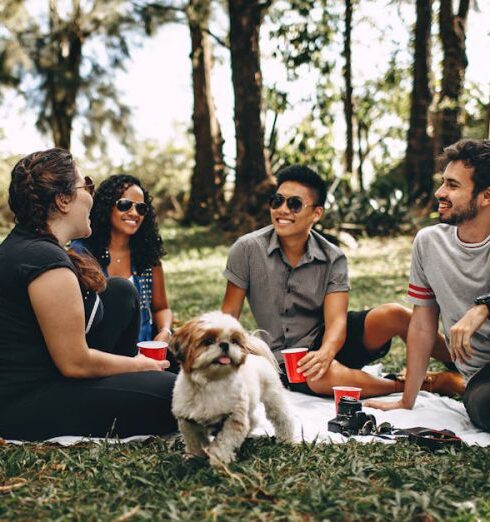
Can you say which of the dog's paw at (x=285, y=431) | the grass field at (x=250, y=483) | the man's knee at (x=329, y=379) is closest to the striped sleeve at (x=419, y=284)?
the man's knee at (x=329, y=379)

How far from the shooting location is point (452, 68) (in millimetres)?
16438

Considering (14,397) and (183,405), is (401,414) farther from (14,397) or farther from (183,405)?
(14,397)

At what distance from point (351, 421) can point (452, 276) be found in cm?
112

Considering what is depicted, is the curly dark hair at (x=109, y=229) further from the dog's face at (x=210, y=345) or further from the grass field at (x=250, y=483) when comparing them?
the dog's face at (x=210, y=345)

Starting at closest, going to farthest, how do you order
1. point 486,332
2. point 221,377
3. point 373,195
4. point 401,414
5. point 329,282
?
point 221,377, point 486,332, point 401,414, point 329,282, point 373,195

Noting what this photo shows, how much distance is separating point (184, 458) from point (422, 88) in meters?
15.7

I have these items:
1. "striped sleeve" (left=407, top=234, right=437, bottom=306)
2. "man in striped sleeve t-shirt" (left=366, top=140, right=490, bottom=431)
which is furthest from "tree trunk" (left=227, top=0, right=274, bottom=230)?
"man in striped sleeve t-shirt" (left=366, top=140, right=490, bottom=431)

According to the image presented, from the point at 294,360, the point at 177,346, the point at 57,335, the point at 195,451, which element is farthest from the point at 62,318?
the point at 294,360

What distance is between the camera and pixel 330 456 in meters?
3.31

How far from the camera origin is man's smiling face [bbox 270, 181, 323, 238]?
480 cm

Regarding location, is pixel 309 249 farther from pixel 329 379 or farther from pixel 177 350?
pixel 177 350

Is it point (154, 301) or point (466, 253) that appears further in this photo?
point (154, 301)

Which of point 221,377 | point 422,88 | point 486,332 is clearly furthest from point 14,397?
point 422,88

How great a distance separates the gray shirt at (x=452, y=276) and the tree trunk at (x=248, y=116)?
31.8 ft
